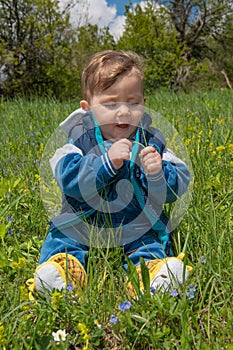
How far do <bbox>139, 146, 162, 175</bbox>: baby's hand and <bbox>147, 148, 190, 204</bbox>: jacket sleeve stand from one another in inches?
1.1

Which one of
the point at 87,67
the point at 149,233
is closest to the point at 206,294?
the point at 149,233

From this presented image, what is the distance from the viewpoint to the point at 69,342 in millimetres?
1231

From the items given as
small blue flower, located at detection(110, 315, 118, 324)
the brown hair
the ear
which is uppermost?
the brown hair

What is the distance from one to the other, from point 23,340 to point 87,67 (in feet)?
4.02

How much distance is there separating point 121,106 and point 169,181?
375 millimetres

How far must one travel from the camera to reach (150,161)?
5.41ft

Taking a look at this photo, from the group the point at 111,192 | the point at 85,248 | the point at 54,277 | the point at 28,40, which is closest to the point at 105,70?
the point at 111,192

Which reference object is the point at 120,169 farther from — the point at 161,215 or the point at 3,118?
the point at 3,118

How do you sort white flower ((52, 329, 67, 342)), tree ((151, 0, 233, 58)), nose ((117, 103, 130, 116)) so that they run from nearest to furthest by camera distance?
white flower ((52, 329, 67, 342)) < nose ((117, 103, 130, 116)) < tree ((151, 0, 233, 58))

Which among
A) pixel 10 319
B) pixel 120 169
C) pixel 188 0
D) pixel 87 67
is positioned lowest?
pixel 10 319

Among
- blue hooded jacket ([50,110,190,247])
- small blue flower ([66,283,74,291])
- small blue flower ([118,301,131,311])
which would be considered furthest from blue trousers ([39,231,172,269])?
small blue flower ([118,301,131,311])

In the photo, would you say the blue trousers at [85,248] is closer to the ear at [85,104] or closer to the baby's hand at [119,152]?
the baby's hand at [119,152]

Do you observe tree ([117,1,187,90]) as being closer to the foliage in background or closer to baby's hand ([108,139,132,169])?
the foliage in background

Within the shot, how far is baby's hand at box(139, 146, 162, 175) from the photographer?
1647 millimetres
